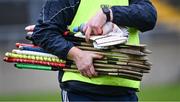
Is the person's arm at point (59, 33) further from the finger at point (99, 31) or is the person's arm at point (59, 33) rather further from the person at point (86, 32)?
the finger at point (99, 31)

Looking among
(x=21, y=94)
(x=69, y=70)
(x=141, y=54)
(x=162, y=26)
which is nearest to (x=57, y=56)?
(x=69, y=70)

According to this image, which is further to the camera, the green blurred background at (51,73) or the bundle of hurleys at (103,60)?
the green blurred background at (51,73)

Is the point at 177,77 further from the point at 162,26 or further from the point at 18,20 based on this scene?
the point at 18,20

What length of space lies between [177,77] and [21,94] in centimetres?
313

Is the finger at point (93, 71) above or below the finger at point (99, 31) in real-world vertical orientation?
below

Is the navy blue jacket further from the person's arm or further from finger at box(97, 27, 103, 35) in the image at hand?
finger at box(97, 27, 103, 35)

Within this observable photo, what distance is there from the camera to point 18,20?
50.3 ft

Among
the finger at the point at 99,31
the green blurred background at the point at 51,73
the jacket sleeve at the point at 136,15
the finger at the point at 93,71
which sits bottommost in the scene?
the green blurred background at the point at 51,73

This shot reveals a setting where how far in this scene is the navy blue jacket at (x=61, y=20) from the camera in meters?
5.20

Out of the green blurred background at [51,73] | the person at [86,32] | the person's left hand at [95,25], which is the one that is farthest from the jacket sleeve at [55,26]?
the green blurred background at [51,73]

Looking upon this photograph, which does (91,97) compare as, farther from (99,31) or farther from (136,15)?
(136,15)

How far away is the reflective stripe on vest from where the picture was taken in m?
5.19

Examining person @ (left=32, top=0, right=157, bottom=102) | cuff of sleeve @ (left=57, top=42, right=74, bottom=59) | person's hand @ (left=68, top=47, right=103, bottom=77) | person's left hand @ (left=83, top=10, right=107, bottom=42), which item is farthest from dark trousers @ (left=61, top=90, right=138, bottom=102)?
person's left hand @ (left=83, top=10, right=107, bottom=42)

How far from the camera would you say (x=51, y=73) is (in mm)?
13883
